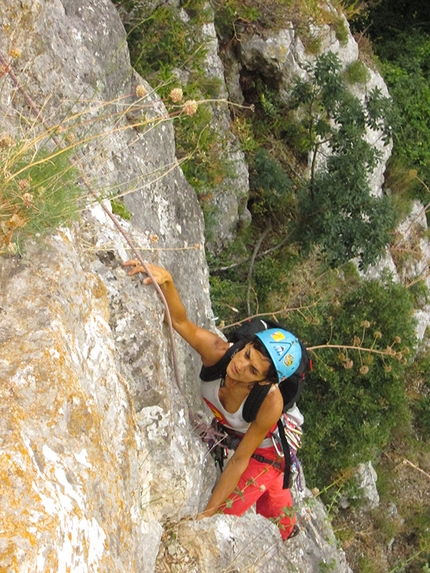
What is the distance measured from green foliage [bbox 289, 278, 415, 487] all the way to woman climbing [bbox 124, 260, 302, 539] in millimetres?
2981

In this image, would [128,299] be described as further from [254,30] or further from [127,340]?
[254,30]

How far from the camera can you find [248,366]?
13.1ft

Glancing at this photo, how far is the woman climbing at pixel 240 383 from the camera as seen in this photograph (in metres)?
3.90

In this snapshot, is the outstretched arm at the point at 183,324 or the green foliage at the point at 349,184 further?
the green foliage at the point at 349,184


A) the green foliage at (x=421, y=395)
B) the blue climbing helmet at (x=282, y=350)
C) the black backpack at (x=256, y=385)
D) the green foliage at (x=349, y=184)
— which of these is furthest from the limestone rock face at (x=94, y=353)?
the green foliage at (x=421, y=395)

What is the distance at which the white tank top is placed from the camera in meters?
4.29

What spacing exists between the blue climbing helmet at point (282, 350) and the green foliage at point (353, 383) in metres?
3.38

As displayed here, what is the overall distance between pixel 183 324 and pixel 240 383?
2.07 ft

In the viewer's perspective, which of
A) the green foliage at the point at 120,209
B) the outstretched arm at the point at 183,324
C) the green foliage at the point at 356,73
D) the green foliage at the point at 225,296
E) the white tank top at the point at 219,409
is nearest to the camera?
the outstretched arm at the point at 183,324

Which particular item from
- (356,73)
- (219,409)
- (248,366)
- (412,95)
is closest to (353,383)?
(219,409)

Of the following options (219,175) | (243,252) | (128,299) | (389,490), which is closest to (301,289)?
(243,252)

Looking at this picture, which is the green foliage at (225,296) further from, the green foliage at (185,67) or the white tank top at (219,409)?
the white tank top at (219,409)

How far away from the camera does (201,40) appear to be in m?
6.58

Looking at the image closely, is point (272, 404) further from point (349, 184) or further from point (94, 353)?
point (349, 184)
